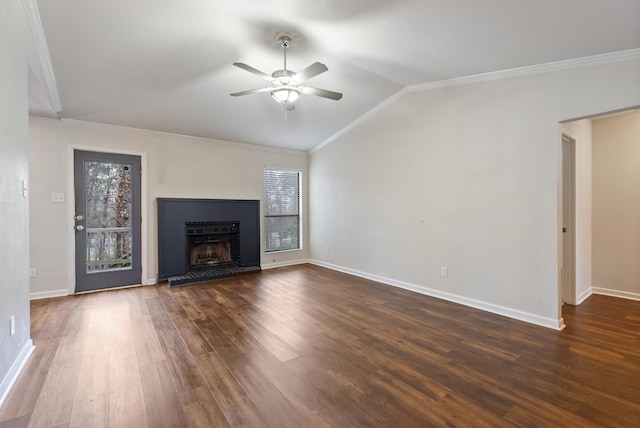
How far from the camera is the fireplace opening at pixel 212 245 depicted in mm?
5199

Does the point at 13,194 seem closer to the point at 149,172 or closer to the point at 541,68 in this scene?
the point at 149,172

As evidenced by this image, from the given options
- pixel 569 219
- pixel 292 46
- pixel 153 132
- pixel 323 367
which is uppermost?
Answer: pixel 292 46

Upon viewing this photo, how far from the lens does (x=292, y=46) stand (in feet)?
9.84

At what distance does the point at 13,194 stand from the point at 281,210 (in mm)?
4429

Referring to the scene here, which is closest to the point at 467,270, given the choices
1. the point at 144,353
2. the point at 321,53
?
the point at 321,53

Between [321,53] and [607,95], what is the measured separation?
9.19 ft

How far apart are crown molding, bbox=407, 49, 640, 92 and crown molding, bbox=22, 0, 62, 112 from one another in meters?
4.06

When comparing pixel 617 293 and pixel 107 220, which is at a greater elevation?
pixel 107 220

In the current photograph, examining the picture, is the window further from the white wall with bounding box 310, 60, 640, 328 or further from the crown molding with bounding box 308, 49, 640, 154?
the crown molding with bounding box 308, 49, 640, 154

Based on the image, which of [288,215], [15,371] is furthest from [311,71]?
[288,215]

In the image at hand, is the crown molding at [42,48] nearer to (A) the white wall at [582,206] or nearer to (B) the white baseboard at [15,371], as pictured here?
(B) the white baseboard at [15,371]

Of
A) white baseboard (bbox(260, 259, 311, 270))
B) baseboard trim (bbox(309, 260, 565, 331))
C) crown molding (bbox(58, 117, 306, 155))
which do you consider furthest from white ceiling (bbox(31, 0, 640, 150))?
white baseboard (bbox(260, 259, 311, 270))

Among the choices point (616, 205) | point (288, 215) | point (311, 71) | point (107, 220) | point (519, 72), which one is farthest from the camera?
point (288, 215)

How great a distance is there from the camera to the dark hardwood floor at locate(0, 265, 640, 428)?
1772 mm
